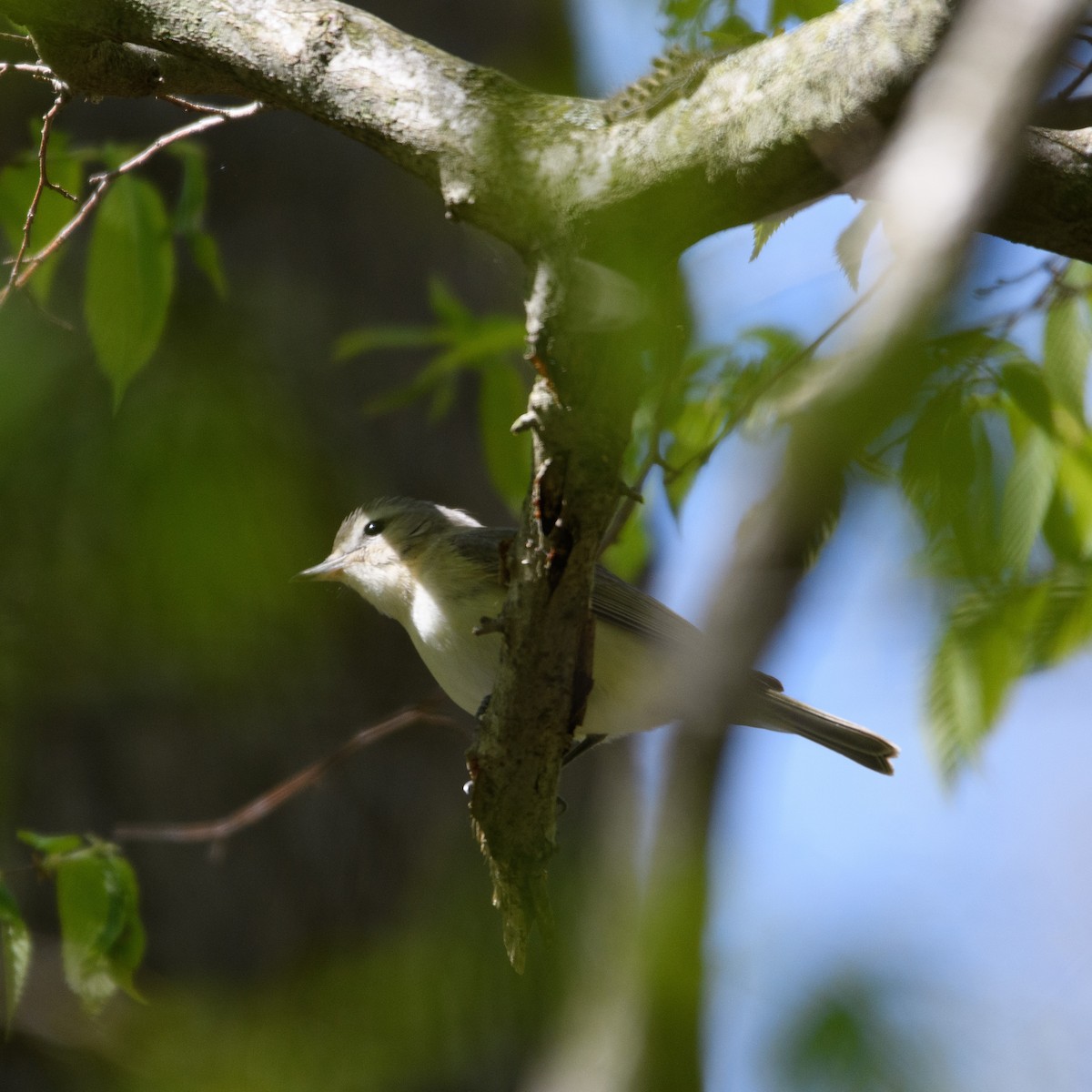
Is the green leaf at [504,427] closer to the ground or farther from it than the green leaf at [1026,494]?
closer to the ground

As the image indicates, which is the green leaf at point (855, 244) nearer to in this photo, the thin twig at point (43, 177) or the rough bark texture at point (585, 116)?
the rough bark texture at point (585, 116)

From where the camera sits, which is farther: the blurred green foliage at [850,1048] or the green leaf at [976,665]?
the green leaf at [976,665]

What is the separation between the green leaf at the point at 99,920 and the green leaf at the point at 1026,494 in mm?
2218

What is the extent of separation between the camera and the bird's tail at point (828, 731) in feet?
13.3

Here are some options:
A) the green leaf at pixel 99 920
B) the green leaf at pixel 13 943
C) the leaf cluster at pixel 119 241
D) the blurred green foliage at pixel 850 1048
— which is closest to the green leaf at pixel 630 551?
the leaf cluster at pixel 119 241

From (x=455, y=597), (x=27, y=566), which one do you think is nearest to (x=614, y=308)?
(x=27, y=566)

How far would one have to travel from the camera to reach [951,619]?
4.40ft

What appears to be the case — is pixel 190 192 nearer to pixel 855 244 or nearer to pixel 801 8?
pixel 801 8

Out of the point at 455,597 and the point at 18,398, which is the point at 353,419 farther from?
the point at 18,398

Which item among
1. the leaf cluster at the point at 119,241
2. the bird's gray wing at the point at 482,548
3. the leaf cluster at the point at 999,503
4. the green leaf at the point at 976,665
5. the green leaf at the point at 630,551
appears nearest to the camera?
the leaf cluster at the point at 999,503

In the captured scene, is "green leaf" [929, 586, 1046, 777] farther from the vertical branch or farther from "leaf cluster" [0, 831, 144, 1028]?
"leaf cluster" [0, 831, 144, 1028]

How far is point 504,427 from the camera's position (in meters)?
3.92

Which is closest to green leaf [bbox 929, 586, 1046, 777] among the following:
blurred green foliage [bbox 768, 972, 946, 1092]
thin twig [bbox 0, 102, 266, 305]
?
blurred green foliage [bbox 768, 972, 946, 1092]

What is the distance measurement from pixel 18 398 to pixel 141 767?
4330 millimetres
